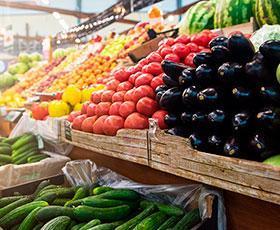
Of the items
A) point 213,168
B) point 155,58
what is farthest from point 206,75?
point 155,58

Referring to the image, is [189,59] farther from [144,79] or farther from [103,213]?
[103,213]

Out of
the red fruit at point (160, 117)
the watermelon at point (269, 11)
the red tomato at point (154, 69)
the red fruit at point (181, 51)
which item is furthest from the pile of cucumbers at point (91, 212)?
the watermelon at point (269, 11)

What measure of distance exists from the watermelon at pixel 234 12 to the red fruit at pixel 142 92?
31.9 inches

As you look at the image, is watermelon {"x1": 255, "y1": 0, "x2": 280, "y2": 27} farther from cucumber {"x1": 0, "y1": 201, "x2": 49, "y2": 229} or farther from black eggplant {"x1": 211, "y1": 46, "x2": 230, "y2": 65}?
cucumber {"x1": 0, "y1": 201, "x2": 49, "y2": 229}

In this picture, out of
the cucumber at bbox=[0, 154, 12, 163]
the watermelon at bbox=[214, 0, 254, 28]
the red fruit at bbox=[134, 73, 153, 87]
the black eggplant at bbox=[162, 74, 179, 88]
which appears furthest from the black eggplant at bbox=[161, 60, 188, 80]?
the cucumber at bbox=[0, 154, 12, 163]

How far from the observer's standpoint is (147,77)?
160cm

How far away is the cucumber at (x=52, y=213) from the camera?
1.52 metres

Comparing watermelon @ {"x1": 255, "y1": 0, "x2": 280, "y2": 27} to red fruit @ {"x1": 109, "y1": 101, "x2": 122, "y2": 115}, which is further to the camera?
watermelon @ {"x1": 255, "y1": 0, "x2": 280, "y2": 27}

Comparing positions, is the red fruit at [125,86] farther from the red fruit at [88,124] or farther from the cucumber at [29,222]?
the cucumber at [29,222]

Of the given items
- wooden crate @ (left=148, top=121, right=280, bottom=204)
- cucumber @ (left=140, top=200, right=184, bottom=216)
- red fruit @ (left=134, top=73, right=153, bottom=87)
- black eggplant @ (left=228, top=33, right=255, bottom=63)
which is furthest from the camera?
red fruit @ (left=134, top=73, right=153, bottom=87)

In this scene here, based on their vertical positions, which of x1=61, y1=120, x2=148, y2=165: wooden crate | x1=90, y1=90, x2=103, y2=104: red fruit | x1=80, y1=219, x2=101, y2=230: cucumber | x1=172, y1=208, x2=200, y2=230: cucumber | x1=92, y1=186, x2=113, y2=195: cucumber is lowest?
x1=80, y1=219, x2=101, y2=230: cucumber

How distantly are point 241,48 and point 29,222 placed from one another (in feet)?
3.82

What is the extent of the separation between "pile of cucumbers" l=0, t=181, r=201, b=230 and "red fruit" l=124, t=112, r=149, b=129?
1.00 feet

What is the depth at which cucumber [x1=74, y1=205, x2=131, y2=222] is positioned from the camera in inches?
57.2
